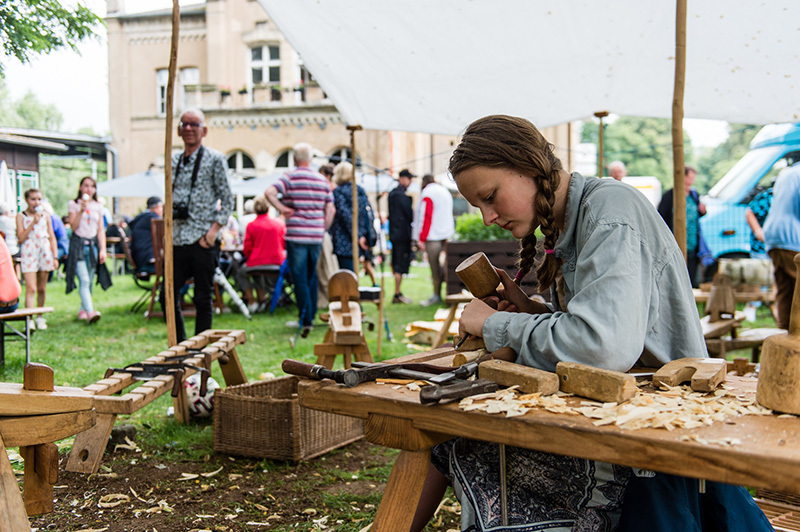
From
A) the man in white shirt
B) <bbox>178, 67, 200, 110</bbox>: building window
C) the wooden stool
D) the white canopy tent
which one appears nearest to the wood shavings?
the wooden stool

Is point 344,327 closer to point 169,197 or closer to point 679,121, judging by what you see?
point 169,197

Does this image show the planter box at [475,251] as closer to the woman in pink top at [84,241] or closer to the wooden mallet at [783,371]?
the woman in pink top at [84,241]

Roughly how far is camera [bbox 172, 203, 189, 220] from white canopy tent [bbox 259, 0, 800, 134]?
53.4 inches

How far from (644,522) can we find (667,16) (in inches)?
A: 118

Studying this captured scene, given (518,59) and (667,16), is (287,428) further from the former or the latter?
(667,16)

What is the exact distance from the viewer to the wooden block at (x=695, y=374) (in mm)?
1532

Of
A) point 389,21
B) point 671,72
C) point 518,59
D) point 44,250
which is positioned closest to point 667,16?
point 671,72

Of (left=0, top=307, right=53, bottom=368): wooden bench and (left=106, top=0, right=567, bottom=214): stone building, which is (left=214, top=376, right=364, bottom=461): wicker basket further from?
(left=106, top=0, right=567, bottom=214): stone building

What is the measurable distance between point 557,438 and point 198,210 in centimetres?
406

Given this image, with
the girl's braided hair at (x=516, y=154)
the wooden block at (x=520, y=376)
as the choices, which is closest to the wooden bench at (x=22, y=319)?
the girl's braided hair at (x=516, y=154)

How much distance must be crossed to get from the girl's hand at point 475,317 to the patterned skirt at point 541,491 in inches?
11.7

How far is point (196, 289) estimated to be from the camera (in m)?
4.96

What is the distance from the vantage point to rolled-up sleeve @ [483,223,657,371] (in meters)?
1.55

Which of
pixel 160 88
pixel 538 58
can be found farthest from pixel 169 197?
pixel 160 88
